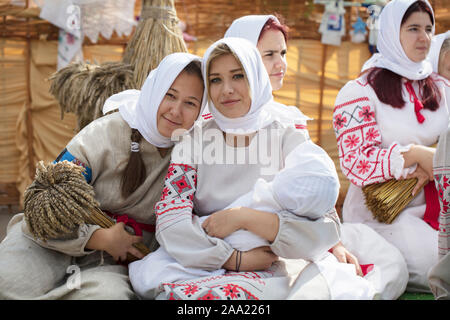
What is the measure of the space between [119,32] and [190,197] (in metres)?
3.95

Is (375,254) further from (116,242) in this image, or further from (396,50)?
(116,242)

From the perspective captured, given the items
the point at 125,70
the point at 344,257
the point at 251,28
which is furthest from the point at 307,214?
the point at 125,70

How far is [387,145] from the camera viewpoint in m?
3.19

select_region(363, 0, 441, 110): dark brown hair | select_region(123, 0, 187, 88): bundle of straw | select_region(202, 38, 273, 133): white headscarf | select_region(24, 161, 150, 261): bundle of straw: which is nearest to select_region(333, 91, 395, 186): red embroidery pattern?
select_region(363, 0, 441, 110): dark brown hair

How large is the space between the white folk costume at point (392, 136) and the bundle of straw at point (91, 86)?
5.07 ft

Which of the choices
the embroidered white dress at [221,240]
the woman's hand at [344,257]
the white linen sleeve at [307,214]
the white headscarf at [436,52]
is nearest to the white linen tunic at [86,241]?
the embroidered white dress at [221,240]

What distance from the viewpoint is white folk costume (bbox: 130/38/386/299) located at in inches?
85.6

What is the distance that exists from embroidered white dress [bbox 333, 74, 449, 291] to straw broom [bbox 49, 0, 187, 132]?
1364 millimetres

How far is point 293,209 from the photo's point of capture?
7.38ft

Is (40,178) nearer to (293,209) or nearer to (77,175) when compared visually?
(77,175)

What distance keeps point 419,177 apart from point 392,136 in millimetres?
309

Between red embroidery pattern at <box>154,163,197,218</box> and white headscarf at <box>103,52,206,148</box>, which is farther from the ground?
white headscarf at <box>103,52,206,148</box>

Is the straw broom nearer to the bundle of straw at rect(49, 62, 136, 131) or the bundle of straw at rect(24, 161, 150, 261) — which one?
the bundle of straw at rect(49, 62, 136, 131)
